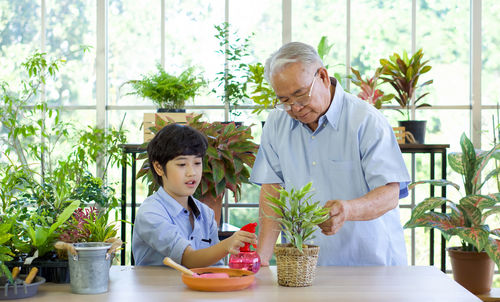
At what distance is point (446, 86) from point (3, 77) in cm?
344

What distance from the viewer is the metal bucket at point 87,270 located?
4.95 feet

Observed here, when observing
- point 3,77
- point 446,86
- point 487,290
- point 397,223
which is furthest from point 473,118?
point 3,77

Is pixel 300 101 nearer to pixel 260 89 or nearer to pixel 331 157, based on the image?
pixel 331 157

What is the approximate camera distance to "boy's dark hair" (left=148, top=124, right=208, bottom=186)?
2.05 meters

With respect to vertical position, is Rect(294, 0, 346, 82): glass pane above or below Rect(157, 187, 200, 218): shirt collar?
above

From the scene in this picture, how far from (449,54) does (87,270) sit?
140 inches

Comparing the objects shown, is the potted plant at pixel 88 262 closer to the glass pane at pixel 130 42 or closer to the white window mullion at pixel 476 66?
the glass pane at pixel 130 42

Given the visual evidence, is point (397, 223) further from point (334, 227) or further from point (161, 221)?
point (161, 221)

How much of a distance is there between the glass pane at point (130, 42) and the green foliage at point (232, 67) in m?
0.53

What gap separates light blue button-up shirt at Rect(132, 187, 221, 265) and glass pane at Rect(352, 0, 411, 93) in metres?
2.51

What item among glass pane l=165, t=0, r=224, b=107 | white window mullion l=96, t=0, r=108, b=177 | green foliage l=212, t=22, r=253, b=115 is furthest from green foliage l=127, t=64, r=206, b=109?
white window mullion l=96, t=0, r=108, b=177

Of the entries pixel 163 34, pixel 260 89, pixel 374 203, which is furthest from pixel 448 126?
pixel 374 203

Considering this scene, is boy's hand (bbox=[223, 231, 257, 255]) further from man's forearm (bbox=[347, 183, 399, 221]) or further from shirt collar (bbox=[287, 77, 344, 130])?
shirt collar (bbox=[287, 77, 344, 130])

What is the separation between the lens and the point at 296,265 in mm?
1563
